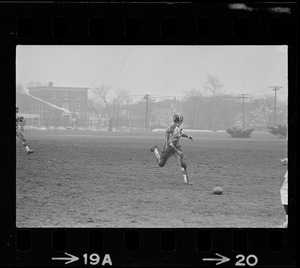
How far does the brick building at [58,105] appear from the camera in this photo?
9.39 meters

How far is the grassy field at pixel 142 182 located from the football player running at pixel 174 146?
0.06 metres

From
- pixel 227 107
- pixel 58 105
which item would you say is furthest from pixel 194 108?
pixel 58 105

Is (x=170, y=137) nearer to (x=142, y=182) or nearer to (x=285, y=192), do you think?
(x=142, y=182)

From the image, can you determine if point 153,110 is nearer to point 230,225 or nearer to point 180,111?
point 180,111

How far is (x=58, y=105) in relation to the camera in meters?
9.52

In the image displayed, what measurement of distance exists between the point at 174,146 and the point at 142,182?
542 mm

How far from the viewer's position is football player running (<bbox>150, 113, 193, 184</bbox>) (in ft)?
31.3

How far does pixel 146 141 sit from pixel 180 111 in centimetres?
51
